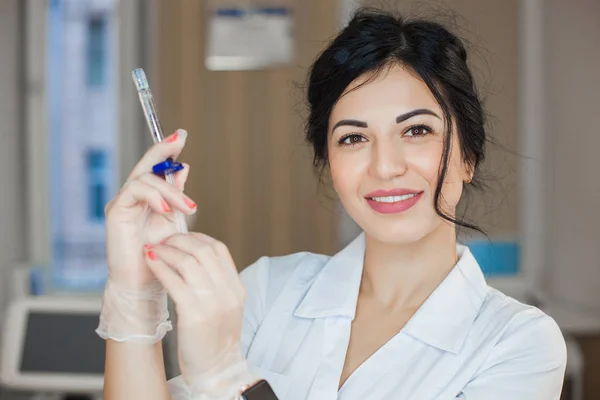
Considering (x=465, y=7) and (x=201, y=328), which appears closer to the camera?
(x=201, y=328)

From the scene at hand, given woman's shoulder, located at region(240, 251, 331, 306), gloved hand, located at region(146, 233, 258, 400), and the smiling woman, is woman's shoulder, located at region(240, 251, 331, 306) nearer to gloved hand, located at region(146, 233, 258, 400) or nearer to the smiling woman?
the smiling woman

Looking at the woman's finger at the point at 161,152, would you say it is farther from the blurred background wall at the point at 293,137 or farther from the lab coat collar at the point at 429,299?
the blurred background wall at the point at 293,137

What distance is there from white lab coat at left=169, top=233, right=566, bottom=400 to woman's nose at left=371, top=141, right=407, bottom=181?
8.2 inches

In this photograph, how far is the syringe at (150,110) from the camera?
88cm

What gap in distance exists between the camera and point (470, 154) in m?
1.11

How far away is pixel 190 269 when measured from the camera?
2.73 feet

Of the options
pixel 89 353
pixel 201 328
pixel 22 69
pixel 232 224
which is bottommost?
pixel 89 353

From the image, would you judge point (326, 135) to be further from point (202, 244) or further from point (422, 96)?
point (202, 244)

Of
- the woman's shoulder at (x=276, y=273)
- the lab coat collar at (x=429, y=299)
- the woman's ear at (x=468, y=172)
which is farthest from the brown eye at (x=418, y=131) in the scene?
the woman's shoulder at (x=276, y=273)

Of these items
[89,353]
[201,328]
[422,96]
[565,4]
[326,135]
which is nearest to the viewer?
[201,328]

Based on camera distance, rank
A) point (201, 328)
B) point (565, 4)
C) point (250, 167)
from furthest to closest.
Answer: point (565, 4)
point (250, 167)
point (201, 328)

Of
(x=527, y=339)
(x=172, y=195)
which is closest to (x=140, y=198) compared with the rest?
(x=172, y=195)

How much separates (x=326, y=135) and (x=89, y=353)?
1.11m

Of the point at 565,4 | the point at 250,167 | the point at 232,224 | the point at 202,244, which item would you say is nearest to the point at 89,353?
the point at 232,224
